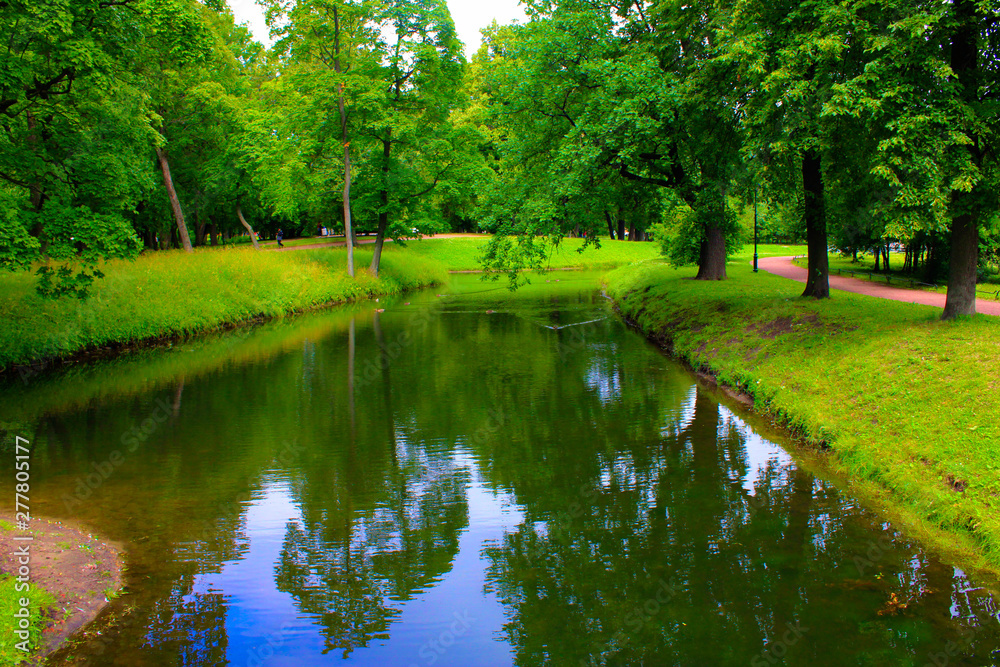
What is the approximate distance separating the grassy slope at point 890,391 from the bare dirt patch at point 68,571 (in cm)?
861

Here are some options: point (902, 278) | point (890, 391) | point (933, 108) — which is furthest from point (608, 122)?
point (902, 278)

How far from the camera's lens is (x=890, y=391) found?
10086mm

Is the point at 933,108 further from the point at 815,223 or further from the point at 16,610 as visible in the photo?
the point at 16,610

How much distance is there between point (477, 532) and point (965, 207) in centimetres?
957

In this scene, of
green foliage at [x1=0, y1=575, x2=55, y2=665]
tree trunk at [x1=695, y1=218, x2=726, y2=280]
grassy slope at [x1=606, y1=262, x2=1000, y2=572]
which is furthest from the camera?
tree trunk at [x1=695, y1=218, x2=726, y2=280]

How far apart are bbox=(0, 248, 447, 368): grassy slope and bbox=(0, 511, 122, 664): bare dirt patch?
11.9 m

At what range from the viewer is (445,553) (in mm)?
7500

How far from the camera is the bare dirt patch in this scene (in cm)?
600

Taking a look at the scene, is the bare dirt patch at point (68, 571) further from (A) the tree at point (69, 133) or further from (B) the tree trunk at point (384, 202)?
(B) the tree trunk at point (384, 202)

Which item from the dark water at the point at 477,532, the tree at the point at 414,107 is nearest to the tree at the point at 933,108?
the dark water at the point at 477,532

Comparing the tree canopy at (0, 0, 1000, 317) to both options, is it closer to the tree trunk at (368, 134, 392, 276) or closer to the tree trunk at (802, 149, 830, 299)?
the tree trunk at (802, 149, 830, 299)

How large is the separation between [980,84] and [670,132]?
7681 mm

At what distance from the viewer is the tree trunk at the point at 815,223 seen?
53.0 ft

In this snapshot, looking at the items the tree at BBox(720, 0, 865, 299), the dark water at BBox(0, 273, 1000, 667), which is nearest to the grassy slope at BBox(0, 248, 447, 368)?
the dark water at BBox(0, 273, 1000, 667)
